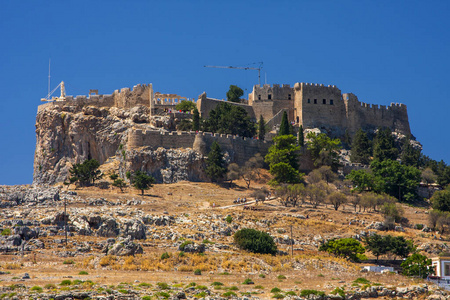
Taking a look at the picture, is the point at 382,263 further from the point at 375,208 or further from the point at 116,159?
the point at 116,159

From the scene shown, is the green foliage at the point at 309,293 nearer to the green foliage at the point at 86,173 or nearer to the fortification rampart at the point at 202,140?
the green foliage at the point at 86,173

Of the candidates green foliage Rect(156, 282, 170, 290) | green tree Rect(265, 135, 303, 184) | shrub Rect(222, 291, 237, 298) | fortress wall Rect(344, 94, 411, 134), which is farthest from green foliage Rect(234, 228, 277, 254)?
fortress wall Rect(344, 94, 411, 134)

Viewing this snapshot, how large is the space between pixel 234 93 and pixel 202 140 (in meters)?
19.7

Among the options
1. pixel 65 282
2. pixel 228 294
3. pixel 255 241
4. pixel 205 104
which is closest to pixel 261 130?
pixel 205 104

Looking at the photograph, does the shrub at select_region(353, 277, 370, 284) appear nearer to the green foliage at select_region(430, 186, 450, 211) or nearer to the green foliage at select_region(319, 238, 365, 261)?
the green foliage at select_region(319, 238, 365, 261)

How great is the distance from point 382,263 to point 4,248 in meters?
26.0

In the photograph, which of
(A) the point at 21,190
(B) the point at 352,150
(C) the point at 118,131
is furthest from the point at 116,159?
(B) the point at 352,150

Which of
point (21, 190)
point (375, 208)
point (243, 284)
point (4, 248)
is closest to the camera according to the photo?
point (243, 284)

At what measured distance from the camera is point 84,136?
78562mm

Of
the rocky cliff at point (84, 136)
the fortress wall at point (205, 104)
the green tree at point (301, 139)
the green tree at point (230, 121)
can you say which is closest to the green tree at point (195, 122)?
the green tree at point (230, 121)

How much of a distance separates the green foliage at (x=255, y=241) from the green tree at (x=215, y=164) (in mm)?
18193

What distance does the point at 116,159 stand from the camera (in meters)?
75.0

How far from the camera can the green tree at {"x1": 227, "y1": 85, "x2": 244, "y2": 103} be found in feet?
306

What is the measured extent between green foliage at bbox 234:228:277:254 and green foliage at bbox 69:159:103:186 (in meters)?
19.2
